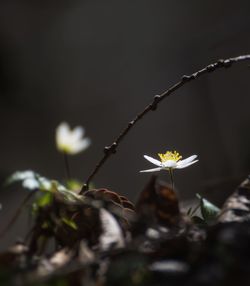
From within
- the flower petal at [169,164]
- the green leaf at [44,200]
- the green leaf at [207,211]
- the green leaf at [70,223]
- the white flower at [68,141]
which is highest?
the white flower at [68,141]

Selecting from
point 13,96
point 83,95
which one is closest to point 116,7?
point 83,95

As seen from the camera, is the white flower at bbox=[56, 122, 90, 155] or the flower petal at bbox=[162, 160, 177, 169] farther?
the white flower at bbox=[56, 122, 90, 155]

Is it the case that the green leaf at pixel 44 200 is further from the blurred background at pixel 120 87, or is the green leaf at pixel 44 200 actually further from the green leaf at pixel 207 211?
the blurred background at pixel 120 87

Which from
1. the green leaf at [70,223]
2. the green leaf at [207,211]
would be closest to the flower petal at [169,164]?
the green leaf at [207,211]

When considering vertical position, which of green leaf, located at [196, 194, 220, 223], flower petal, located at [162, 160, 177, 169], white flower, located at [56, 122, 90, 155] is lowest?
green leaf, located at [196, 194, 220, 223]

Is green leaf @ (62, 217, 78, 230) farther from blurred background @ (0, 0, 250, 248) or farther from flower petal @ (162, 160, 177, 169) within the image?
blurred background @ (0, 0, 250, 248)

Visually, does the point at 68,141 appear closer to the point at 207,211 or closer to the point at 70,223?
the point at 207,211

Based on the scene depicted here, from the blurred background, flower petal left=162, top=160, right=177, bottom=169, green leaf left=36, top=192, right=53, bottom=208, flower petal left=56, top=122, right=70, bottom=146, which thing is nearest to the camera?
green leaf left=36, top=192, right=53, bottom=208

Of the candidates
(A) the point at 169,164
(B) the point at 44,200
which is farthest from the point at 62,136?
(B) the point at 44,200

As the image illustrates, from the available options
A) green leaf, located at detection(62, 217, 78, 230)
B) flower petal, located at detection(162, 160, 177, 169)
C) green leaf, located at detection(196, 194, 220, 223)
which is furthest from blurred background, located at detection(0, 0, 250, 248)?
green leaf, located at detection(62, 217, 78, 230)
